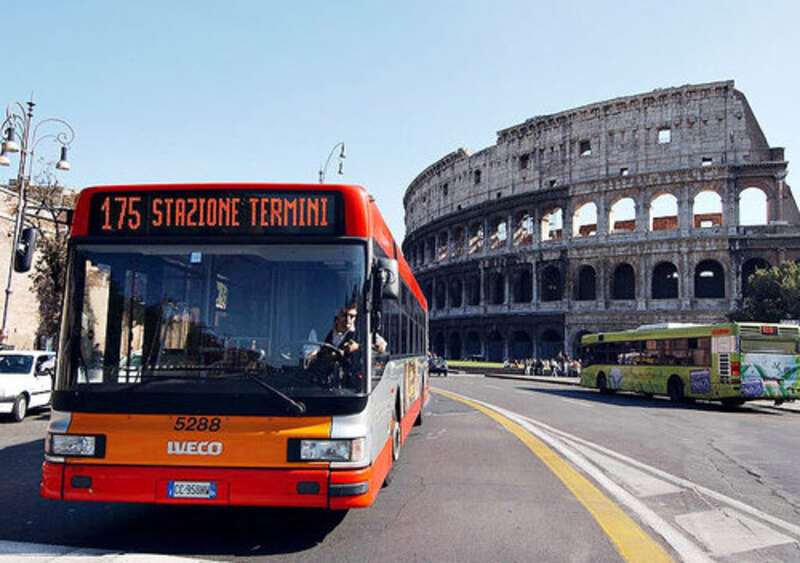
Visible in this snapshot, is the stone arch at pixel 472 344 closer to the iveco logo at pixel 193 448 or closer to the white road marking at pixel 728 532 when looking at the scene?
the white road marking at pixel 728 532

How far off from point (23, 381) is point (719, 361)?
1818 centimetres

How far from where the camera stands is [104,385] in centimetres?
446

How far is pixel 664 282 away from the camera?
148 ft

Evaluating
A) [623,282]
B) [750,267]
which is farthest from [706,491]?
[623,282]

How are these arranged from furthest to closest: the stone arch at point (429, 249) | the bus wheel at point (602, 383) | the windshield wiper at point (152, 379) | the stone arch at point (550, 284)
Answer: the stone arch at point (429, 249) → the stone arch at point (550, 284) → the bus wheel at point (602, 383) → the windshield wiper at point (152, 379)

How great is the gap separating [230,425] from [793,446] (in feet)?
33.9

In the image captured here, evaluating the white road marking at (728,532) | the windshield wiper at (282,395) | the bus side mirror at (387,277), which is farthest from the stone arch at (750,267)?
the windshield wiper at (282,395)

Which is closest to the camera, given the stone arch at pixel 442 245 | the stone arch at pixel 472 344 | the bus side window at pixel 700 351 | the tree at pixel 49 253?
the bus side window at pixel 700 351

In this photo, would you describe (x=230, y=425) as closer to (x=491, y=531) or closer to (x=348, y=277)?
(x=348, y=277)

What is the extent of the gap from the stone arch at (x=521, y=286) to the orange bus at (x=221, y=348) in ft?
152

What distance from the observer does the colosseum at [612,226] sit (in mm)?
42312

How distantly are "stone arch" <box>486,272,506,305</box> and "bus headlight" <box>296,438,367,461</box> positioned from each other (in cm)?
4826

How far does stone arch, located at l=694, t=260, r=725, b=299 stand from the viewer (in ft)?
142

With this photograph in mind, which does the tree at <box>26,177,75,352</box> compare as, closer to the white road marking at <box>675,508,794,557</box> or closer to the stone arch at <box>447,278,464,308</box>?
the white road marking at <box>675,508,794,557</box>
